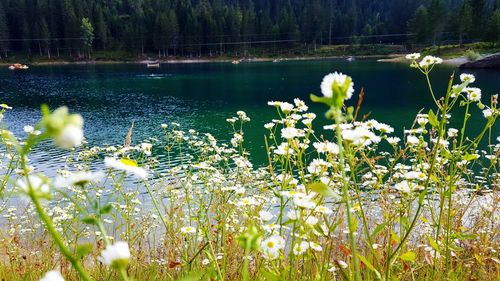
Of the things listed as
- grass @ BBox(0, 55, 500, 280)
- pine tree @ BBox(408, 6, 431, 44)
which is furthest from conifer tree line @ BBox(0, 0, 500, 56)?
grass @ BBox(0, 55, 500, 280)

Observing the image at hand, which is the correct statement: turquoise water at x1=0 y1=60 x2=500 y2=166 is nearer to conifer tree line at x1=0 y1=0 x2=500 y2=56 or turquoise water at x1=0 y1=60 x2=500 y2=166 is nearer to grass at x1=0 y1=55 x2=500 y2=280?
grass at x1=0 y1=55 x2=500 y2=280

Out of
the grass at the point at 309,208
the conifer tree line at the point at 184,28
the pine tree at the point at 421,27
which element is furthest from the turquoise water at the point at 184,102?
the conifer tree line at the point at 184,28

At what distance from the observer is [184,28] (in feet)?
299

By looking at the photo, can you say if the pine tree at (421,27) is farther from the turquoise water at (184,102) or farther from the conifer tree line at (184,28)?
the turquoise water at (184,102)

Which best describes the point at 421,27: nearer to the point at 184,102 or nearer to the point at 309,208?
the point at 184,102

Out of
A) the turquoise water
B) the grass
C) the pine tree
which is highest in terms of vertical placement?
the pine tree

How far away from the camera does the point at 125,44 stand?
87688 mm

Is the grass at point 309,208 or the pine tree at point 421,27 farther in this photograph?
the pine tree at point 421,27

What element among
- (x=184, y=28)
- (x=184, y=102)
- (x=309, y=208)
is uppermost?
(x=184, y=28)

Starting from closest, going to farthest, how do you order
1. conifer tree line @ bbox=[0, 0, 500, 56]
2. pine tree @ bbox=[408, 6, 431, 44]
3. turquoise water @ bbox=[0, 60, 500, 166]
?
turquoise water @ bbox=[0, 60, 500, 166]
pine tree @ bbox=[408, 6, 431, 44]
conifer tree line @ bbox=[0, 0, 500, 56]

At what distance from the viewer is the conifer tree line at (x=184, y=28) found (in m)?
82.1

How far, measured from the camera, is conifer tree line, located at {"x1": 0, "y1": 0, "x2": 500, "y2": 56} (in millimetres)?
82062

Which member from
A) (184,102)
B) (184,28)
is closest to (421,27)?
(184,28)

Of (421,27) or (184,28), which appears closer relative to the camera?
(421,27)
